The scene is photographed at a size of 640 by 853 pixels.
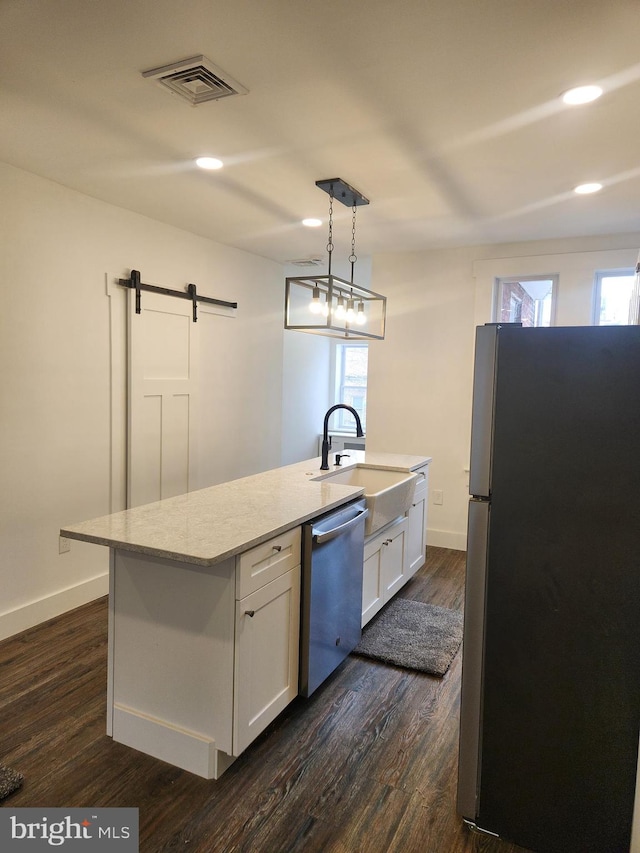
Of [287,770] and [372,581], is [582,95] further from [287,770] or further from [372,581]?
[287,770]

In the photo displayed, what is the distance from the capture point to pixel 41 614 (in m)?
3.18

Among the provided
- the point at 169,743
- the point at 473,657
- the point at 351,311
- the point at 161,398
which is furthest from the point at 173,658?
the point at 161,398

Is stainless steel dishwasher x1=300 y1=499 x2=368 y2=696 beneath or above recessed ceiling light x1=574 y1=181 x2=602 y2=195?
beneath

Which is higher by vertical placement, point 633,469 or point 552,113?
point 552,113

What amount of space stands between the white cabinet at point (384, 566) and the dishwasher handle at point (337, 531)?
0.94 feet

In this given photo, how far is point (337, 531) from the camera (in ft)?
8.00

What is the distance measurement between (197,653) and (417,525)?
2.17m

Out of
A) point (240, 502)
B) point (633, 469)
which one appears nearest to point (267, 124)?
point (240, 502)

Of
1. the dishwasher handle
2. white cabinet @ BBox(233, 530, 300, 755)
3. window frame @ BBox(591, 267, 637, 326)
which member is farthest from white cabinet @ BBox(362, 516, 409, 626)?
window frame @ BBox(591, 267, 637, 326)

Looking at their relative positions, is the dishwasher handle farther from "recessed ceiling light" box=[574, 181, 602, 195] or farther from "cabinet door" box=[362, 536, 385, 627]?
"recessed ceiling light" box=[574, 181, 602, 195]

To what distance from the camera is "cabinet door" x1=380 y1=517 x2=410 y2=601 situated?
10.6ft

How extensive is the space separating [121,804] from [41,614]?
1660 mm

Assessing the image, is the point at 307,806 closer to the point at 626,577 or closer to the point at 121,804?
the point at 121,804

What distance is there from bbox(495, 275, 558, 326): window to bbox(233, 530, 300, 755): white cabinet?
3197 millimetres
